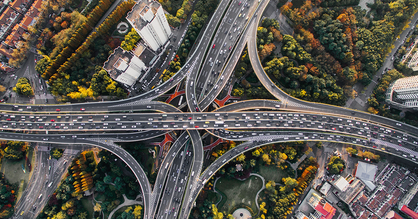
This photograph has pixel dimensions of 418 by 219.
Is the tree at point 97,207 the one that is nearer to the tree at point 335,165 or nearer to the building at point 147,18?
the building at point 147,18

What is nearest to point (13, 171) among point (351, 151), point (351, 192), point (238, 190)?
point (238, 190)

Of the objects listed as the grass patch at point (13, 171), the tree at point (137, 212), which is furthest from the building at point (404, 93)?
the grass patch at point (13, 171)

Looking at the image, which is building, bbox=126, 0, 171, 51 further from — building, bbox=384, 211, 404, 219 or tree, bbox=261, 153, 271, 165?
building, bbox=384, 211, 404, 219

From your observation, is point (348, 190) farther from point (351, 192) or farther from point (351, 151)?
point (351, 151)

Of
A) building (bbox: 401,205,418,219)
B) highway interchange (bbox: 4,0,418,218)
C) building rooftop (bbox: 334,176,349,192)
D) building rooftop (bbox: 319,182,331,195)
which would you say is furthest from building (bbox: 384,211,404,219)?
highway interchange (bbox: 4,0,418,218)

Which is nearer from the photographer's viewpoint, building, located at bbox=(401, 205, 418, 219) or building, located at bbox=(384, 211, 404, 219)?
building, located at bbox=(401, 205, 418, 219)
